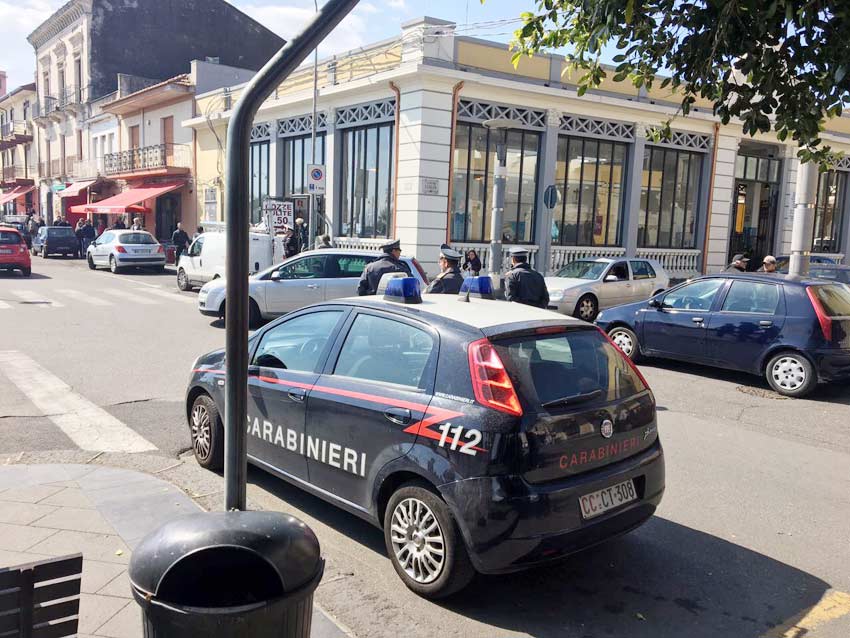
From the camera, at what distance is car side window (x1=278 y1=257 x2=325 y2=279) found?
13.6 metres

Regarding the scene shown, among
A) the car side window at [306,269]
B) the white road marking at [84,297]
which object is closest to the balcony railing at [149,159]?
the white road marking at [84,297]

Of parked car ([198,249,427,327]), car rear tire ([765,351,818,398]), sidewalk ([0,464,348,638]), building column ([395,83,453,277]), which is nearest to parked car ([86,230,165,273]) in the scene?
building column ([395,83,453,277])

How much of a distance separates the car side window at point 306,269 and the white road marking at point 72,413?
16.5 ft

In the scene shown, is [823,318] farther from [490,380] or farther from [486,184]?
[486,184]

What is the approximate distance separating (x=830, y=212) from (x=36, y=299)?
91.3ft

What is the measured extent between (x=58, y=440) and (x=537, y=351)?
182 inches

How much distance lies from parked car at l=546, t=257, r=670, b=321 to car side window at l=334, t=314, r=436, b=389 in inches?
439

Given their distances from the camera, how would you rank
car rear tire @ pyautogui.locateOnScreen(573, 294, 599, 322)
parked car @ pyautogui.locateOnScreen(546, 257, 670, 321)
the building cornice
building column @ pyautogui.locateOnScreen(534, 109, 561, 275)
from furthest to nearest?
1. the building cornice
2. building column @ pyautogui.locateOnScreen(534, 109, 561, 275)
3. car rear tire @ pyautogui.locateOnScreen(573, 294, 599, 322)
4. parked car @ pyautogui.locateOnScreen(546, 257, 670, 321)

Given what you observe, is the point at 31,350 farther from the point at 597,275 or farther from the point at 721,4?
the point at 597,275

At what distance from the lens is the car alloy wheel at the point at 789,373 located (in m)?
8.79

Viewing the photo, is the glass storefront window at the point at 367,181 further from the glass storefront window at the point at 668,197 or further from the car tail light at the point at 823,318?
the car tail light at the point at 823,318

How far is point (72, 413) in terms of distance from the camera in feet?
23.7

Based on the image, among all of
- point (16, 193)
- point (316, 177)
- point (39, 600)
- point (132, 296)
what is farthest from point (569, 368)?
point (16, 193)

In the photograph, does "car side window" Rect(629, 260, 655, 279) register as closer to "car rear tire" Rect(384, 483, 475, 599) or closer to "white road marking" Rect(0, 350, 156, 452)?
"white road marking" Rect(0, 350, 156, 452)
